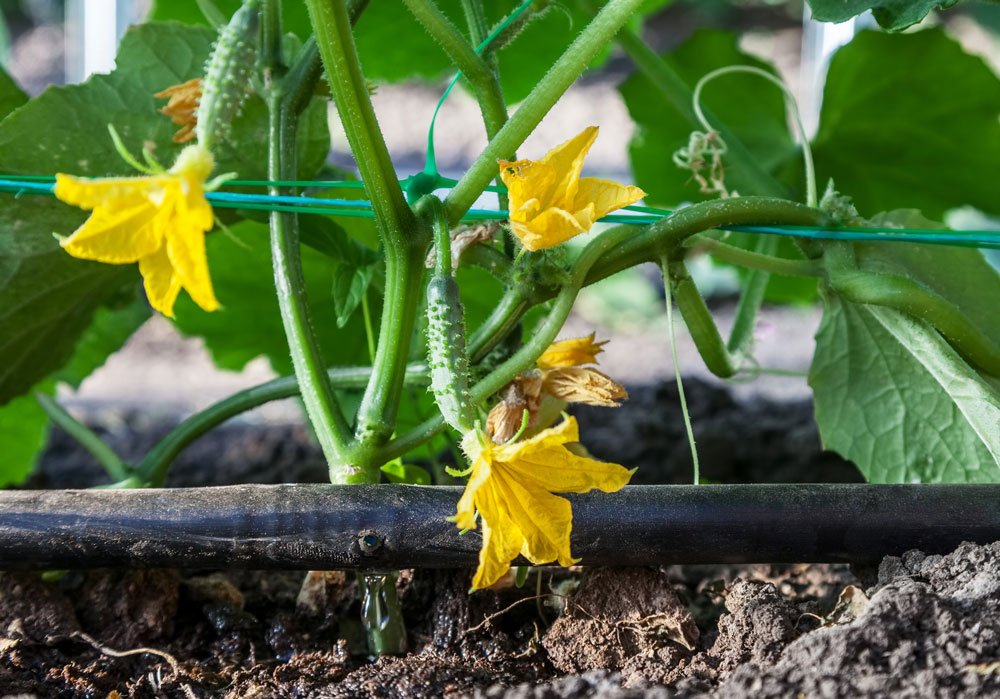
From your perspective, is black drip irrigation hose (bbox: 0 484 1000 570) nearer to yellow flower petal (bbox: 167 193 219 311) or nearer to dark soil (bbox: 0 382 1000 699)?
dark soil (bbox: 0 382 1000 699)

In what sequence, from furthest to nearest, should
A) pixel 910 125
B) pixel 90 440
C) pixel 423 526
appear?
pixel 910 125, pixel 90 440, pixel 423 526

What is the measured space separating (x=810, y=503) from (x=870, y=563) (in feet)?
0.27

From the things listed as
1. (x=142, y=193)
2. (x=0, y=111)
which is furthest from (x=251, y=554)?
(x=0, y=111)

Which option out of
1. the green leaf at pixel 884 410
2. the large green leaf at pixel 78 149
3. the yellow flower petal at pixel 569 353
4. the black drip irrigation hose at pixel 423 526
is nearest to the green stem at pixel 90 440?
the large green leaf at pixel 78 149

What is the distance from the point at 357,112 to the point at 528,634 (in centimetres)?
49

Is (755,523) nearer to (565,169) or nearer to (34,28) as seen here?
(565,169)

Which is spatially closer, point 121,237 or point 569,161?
point 121,237

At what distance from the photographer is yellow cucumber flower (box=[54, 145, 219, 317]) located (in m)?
0.63

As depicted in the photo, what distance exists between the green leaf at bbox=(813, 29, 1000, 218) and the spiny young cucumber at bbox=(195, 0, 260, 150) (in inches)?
41.7

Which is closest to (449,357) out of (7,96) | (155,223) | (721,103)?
(155,223)

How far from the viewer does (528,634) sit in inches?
37.6

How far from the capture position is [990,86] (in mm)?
1513

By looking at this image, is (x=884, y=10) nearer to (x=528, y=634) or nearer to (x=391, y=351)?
(x=391, y=351)

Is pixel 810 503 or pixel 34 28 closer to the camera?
pixel 810 503
